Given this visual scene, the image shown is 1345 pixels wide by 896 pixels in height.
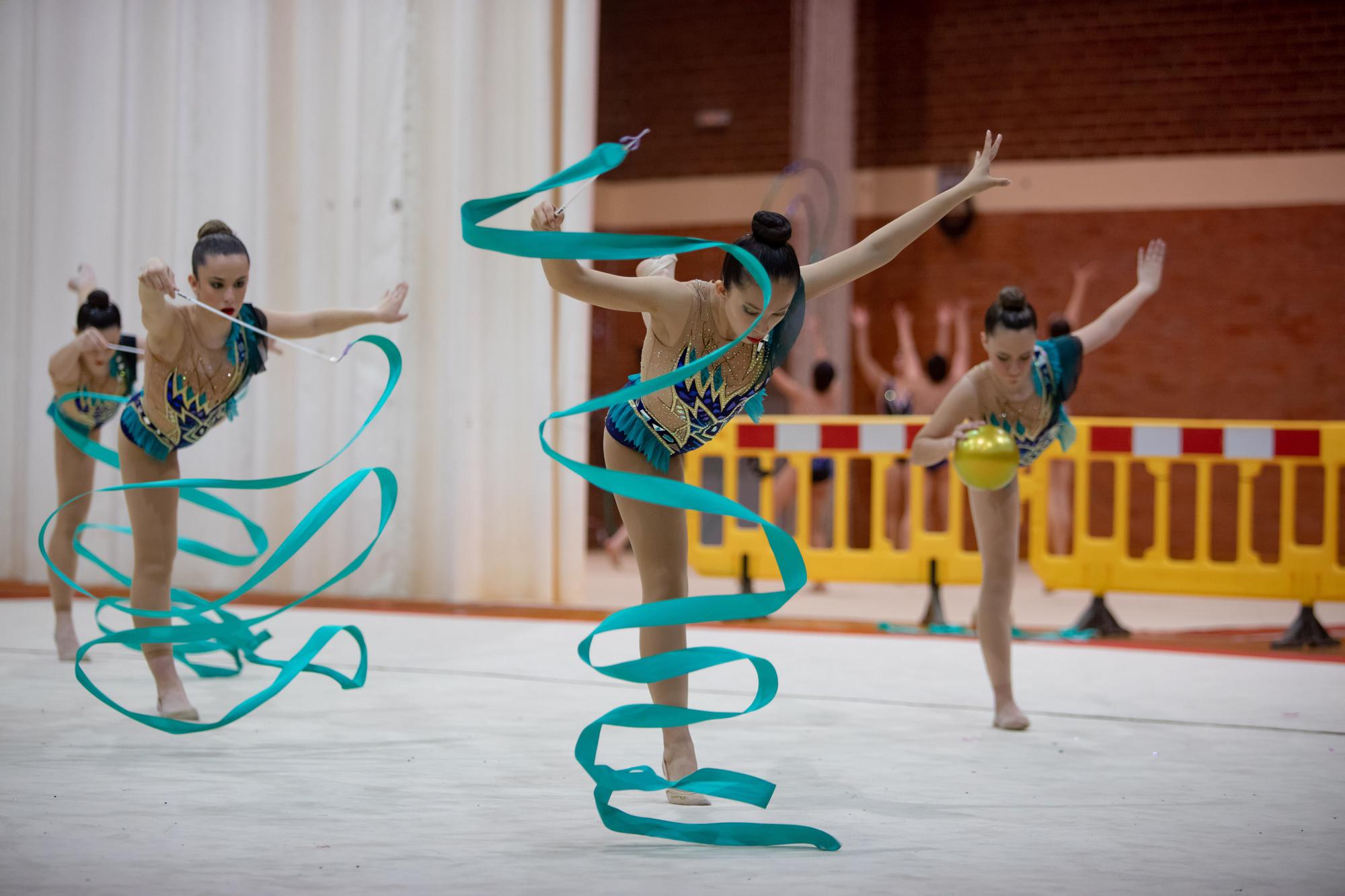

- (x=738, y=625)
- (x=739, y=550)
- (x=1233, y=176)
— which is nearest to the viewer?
(x=738, y=625)

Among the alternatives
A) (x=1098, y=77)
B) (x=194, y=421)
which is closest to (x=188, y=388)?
(x=194, y=421)

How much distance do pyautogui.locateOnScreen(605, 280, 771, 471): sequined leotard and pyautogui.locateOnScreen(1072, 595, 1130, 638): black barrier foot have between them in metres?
4.13

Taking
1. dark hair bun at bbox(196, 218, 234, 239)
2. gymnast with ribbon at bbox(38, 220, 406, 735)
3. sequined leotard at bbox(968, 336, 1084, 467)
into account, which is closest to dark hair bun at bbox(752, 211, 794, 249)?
gymnast with ribbon at bbox(38, 220, 406, 735)

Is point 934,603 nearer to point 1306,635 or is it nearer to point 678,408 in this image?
point 1306,635

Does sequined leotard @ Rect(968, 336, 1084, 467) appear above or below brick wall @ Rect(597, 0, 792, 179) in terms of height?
below

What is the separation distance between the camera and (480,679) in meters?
4.57

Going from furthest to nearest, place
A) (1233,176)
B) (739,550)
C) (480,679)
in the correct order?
1. (1233,176)
2. (739,550)
3. (480,679)

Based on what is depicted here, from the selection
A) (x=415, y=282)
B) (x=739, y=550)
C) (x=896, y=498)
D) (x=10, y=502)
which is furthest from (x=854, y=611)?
(x=10, y=502)

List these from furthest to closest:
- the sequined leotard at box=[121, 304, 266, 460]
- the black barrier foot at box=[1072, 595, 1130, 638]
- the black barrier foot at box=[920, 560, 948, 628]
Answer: the black barrier foot at box=[920, 560, 948, 628]
the black barrier foot at box=[1072, 595, 1130, 638]
the sequined leotard at box=[121, 304, 266, 460]

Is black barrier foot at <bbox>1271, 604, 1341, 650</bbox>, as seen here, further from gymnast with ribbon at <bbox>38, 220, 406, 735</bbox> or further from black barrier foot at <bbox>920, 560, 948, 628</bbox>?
gymnast with ribbon at <bbox>38, 220, 406, 735</bbox>

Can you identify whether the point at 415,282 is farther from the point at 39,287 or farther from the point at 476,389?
the point at 39,287

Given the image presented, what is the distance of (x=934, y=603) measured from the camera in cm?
677

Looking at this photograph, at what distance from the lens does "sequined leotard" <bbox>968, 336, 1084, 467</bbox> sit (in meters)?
3.97

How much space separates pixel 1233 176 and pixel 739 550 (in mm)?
6608
